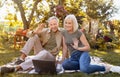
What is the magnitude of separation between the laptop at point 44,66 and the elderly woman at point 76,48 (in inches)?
18.4

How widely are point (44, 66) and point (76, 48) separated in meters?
0.69

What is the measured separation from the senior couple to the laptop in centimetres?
23

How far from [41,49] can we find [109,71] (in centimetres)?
143

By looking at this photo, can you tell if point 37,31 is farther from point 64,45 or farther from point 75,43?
point 75,43

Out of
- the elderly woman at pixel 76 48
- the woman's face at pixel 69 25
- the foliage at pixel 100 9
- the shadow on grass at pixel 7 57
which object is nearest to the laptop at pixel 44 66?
the elderly woman at pixel 76 48

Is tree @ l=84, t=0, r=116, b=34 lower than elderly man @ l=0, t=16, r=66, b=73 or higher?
higher

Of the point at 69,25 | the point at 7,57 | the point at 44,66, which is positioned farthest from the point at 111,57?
the point at 44,66

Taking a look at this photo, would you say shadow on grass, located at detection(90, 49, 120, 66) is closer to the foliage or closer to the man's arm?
the man's arm

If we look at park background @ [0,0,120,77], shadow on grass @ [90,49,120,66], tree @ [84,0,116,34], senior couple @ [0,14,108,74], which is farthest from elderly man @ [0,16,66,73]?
tree @ [84,0,116,34]

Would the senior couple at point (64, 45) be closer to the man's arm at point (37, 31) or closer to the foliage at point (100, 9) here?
the man's arm at point (37, 31)

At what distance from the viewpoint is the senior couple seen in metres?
5.09

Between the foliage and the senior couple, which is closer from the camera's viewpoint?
the senior couple

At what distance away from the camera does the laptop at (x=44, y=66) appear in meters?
4.85

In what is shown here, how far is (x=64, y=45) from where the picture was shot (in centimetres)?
552
